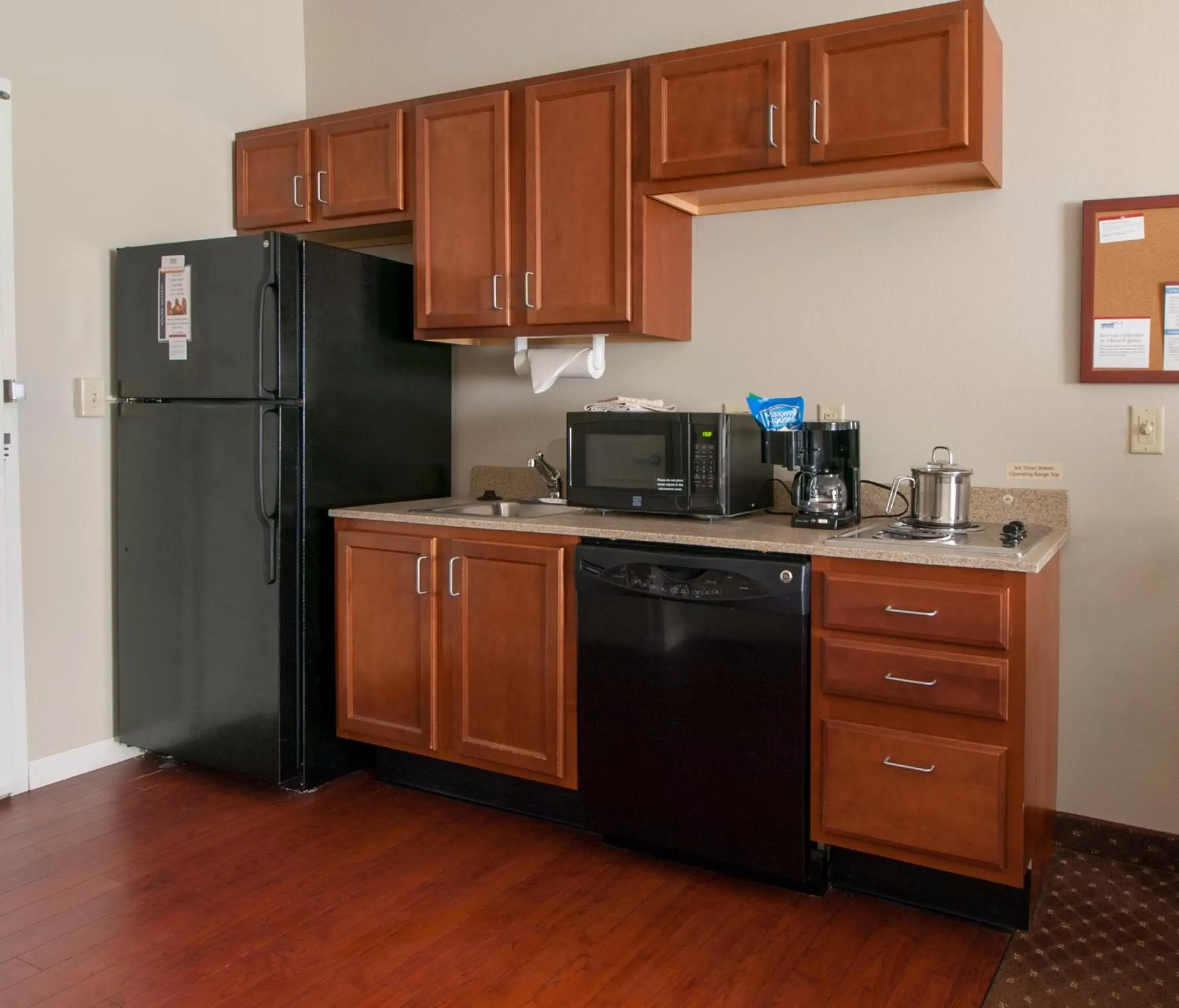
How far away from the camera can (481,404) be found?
144 inches

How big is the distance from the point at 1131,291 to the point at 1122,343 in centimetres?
13

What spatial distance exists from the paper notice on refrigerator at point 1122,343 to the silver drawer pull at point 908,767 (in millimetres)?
1110

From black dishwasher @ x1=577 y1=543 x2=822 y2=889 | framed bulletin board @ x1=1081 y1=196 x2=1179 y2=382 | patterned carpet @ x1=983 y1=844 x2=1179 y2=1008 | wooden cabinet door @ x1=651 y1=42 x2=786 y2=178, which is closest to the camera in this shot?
patterned carpet @ x1=983 y1=844 x2=1179 y2=1008

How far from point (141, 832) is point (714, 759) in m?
1.58

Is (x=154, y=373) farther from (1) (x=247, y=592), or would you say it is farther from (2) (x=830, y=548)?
(2) (x=830, y=548)

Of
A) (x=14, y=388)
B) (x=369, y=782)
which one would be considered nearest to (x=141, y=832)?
(x=369, y=782)

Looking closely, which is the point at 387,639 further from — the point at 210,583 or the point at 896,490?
the point at 896,490

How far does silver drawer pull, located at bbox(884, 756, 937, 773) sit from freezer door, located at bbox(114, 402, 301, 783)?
5.65 ft

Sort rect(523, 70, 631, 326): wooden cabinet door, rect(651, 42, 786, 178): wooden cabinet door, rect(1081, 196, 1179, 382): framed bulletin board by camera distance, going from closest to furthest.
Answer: rect(1081, 196, 1179, 382): framed bulletin board
rect(651, 42, 786, 178): wooden cabinet door
rect(523, 70, 631, 326): wooden cabinet door

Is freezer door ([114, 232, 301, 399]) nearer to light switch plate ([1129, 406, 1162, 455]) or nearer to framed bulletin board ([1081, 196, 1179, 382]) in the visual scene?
framed bulletin board ([1081, 196, 1179, 382])

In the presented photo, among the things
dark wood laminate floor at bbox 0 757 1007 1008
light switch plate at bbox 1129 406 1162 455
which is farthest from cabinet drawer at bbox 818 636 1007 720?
light switch plate at bbox 1129 406 1162 455

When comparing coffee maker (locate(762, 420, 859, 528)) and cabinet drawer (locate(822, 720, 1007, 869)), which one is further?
coffee maker (locate(762, 420, 859, 528))

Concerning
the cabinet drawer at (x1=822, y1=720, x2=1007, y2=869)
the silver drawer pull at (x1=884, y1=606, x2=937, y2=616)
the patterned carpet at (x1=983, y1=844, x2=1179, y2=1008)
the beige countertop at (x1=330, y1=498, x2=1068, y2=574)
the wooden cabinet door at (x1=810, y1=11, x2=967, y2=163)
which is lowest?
the patterned carpet at (x1=983, y1=844, x2=1179, y2=1008)

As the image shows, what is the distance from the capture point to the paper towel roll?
129 inches
